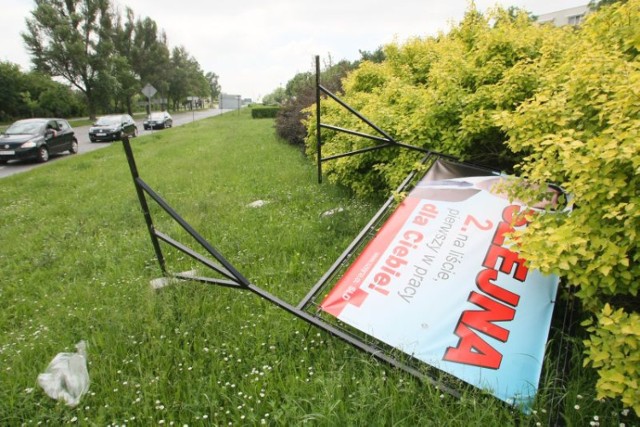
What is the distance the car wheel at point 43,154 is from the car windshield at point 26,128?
763mm

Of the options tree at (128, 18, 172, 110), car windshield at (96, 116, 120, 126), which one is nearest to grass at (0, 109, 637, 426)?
car windshield at (96, 116, 120, 126)

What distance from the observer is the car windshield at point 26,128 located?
45.9 feet

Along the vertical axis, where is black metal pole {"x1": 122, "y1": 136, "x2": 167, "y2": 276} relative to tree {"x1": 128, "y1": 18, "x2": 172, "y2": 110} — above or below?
below

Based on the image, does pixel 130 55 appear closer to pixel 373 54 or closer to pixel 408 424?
pixel 373 54

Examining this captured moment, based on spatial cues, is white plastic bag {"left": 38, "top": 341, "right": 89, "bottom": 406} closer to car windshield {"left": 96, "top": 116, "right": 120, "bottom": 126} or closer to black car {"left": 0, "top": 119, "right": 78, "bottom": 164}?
black car {"left": 0, "top": 119, "right": 78, "bottom": 164}

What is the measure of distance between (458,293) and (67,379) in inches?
106

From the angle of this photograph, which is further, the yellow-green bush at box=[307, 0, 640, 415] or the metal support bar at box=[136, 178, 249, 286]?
the metal support bar at box=[136, 178, 249, 286]

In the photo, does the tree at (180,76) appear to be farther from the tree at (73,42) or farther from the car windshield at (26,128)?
the car windshield at (26,128)

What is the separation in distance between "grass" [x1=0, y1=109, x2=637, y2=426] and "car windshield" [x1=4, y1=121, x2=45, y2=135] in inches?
418

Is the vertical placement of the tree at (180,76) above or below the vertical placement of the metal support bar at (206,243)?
above

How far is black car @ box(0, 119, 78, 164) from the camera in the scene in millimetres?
13203

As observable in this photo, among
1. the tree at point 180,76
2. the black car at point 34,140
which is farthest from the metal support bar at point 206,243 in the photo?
the tree at point 180,76

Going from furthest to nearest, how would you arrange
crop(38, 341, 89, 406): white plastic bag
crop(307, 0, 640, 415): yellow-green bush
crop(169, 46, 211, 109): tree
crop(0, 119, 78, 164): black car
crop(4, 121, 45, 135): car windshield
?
crop(169, 46, 211, 109): tree, crop(4, 121, 45, 135): car windshield, crop(0, 119, 78, 164): black car, crop(38, 341, 89, 406): white plastic bag, crop(307, 0, 640, 415): yellow-green bush

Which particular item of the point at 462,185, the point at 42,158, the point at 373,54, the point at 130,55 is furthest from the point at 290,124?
the point at 130,55
